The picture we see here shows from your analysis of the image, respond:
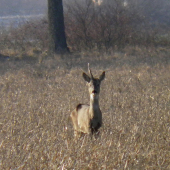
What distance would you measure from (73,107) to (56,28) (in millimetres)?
8267

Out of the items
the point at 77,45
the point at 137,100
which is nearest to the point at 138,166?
the point at 137,100

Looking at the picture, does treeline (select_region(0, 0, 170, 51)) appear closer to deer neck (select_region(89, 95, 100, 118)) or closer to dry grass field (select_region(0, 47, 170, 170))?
dry grass field (select_region(0, 47, 170, 170))

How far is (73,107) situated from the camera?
7602 millimetres

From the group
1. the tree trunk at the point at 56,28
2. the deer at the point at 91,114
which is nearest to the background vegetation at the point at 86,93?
the deer at the point at 91,114

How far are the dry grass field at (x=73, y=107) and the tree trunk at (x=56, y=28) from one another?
1.83 m

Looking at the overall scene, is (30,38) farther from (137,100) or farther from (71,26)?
(137,100)

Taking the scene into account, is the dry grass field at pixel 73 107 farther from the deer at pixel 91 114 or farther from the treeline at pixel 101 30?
the treeline at pixel 101 30

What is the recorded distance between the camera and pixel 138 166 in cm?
446

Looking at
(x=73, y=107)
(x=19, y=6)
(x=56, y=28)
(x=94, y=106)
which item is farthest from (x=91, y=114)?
(x=19, y=6)

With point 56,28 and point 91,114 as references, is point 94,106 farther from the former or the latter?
point 56,28

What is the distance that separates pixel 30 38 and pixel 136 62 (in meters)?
6.54

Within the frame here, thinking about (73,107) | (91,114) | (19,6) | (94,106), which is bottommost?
(73,107)

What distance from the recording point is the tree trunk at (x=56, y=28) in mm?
15125

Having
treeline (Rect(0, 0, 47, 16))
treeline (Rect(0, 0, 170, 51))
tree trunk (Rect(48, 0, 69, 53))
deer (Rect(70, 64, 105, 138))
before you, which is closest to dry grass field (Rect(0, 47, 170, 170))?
deer (Rect(70, 64, 105, 138))
